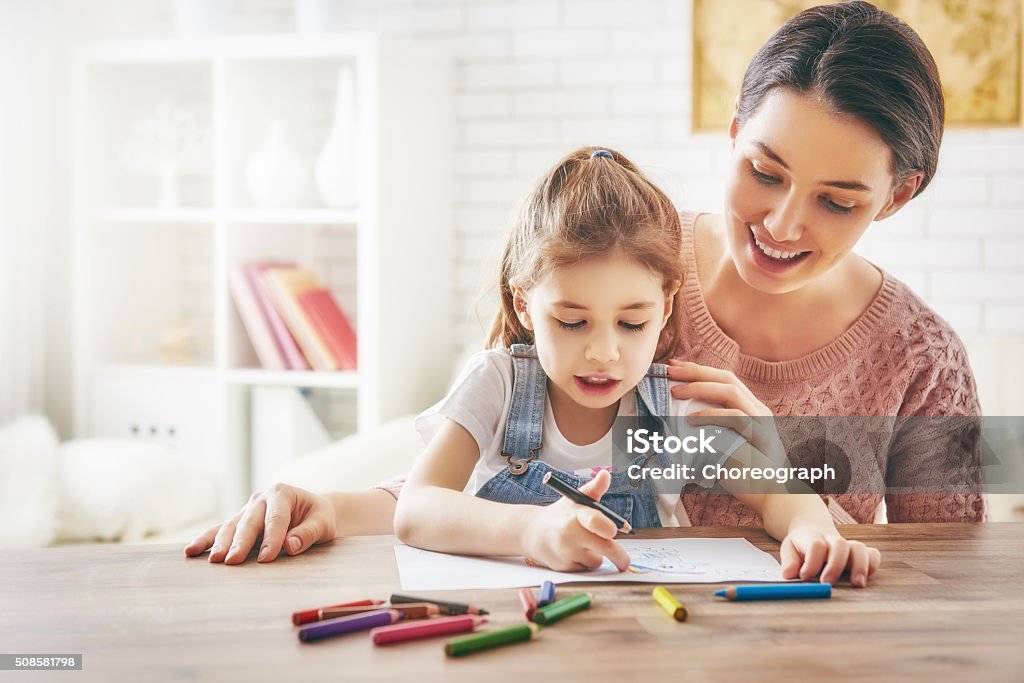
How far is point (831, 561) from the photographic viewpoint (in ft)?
2.72

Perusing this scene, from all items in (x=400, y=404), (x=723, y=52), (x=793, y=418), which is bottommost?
(x=400, y=404)

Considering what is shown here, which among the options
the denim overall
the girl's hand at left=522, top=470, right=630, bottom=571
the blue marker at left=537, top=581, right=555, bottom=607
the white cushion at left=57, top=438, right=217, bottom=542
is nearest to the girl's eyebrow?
the denim overall

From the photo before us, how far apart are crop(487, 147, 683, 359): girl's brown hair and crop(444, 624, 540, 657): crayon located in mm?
449

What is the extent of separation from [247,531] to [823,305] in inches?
32.7

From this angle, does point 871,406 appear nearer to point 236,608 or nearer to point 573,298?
point 573,298

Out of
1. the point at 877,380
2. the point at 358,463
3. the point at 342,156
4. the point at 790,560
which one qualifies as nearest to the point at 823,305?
the point at 877,380

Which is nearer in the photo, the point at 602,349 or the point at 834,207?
the point at 602,349

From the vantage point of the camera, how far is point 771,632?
2.33 ft

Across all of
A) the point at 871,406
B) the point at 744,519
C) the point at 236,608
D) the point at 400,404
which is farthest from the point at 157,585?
the point at 400,404

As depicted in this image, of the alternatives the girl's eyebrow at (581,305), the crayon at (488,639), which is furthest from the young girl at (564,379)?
the crayon at (488,639)

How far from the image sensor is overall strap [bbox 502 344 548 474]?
1097 mm

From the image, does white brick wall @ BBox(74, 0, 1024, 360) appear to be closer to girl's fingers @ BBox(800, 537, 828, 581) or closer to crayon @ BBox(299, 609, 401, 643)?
girl's fingers @ BBox(800, 537, 828, 581)

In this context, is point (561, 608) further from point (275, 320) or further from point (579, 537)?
point (275, 320)

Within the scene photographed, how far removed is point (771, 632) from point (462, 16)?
A: 245cm
